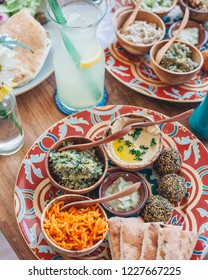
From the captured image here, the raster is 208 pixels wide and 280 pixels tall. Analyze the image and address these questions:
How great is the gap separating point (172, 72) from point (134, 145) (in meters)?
0.48

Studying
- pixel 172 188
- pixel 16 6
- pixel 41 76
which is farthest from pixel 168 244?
pixel 16 6

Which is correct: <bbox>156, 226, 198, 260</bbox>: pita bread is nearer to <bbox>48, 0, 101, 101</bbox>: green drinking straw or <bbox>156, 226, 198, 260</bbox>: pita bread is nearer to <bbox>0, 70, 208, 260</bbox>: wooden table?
<bbox>0, 70, 208, 260</bbox>: wooden table

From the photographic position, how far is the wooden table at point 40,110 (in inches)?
81.0

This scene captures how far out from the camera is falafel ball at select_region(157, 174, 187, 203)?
194 cm

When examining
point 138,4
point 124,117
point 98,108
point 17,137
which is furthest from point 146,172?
point 138,4

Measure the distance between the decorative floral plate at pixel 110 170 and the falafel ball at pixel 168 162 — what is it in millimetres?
59

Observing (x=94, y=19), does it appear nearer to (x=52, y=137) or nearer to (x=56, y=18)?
(x=56, y=18)

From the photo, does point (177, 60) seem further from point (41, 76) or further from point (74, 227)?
point (74, 227)

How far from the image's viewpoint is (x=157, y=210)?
1862mm

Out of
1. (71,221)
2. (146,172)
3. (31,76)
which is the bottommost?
(146,172)

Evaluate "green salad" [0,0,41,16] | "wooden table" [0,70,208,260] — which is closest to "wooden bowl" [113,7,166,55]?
"wooden table" [0,70,208,260]

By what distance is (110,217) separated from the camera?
6.32 ft

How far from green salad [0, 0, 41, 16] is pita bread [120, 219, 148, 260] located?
5.07 feet
